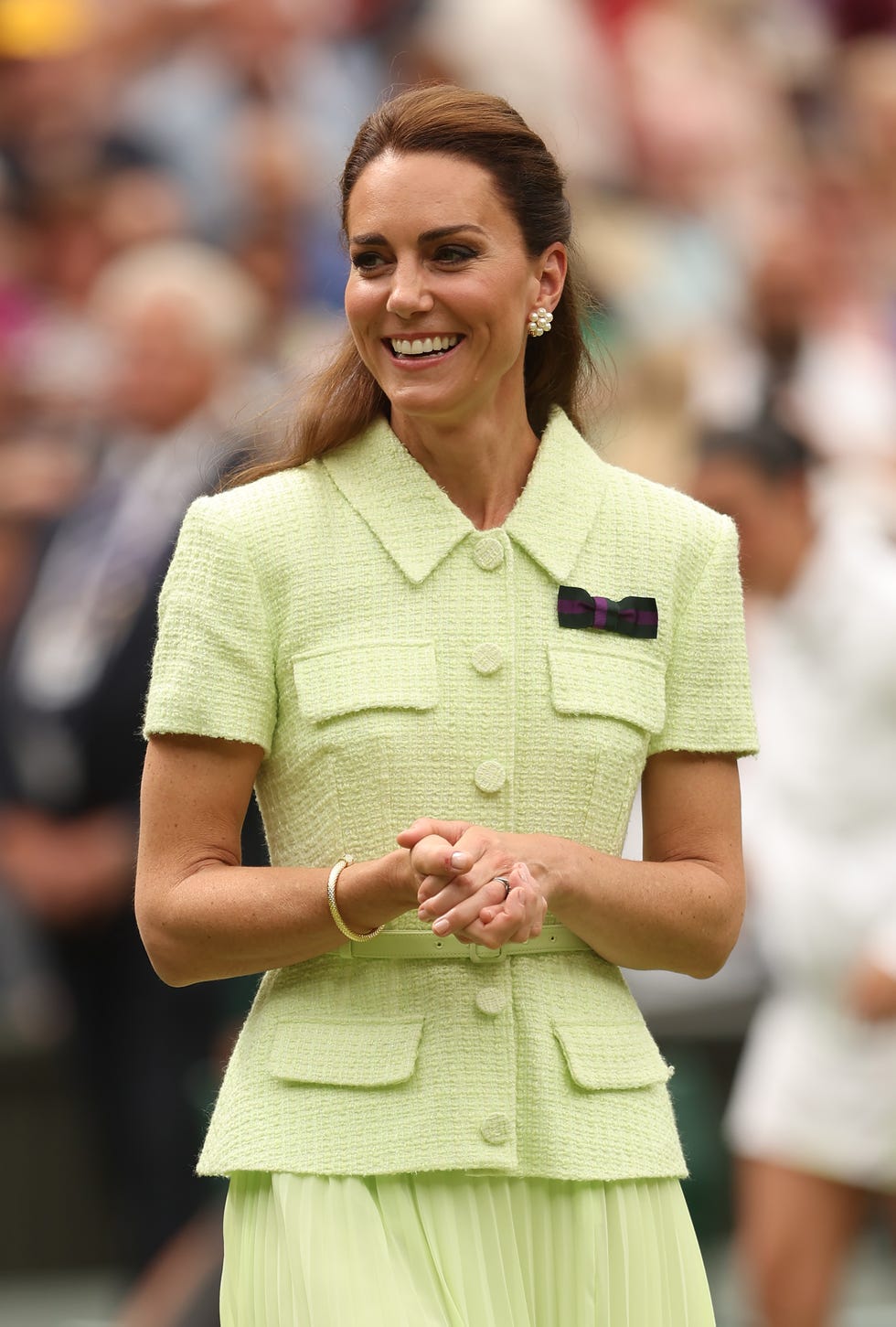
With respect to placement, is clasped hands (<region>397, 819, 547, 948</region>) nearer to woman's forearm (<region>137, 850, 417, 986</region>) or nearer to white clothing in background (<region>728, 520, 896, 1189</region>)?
woman's forearm (<region>137, 850, 417, 986</region>)

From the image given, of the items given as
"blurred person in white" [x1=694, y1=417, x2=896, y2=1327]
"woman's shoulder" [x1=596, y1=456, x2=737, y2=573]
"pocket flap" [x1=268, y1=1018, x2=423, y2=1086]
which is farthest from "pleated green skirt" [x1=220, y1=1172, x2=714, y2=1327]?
"blurred person in white" [x1=694, y1=417, x2=896, y2=1327]

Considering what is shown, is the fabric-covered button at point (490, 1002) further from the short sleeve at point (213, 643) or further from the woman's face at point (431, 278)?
the woman's face at point (431, 278)

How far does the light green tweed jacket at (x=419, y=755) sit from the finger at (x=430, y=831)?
194mm

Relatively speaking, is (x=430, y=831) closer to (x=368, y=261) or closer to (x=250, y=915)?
(x=250, y=915)

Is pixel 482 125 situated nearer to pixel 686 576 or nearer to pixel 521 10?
pixel 686 576

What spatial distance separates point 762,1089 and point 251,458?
7.08ft

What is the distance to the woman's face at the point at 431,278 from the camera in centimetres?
226

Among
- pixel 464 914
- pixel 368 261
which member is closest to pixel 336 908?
pixel 464 914

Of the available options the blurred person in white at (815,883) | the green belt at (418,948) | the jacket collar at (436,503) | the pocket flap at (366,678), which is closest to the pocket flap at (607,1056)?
the green belt at (418,948)

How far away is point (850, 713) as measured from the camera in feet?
14.0

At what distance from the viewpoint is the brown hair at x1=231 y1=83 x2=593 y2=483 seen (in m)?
2.29

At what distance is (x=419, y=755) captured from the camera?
2.26m

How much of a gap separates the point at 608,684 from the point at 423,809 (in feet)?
0.79

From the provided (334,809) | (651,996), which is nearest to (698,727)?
(334,809)
